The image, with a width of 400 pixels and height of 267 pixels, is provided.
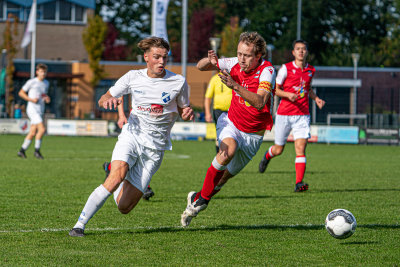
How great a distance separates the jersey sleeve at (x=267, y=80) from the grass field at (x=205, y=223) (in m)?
1.44

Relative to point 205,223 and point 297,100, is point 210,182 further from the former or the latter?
point 297,100

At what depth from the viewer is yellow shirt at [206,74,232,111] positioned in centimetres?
1270

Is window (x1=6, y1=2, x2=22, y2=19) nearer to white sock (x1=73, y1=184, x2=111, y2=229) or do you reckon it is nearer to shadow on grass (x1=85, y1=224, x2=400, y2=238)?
shadow on grass (x1=85, y1=224, x2=400, y2=238)

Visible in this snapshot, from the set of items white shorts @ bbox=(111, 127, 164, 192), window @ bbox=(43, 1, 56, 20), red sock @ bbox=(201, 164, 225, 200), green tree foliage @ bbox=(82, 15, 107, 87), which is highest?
window @ bbox=(43, 1, 56, 20)

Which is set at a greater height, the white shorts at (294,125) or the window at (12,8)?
the window at (12,8)

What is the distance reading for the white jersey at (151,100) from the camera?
22.9 feet

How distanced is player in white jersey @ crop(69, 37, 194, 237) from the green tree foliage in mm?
38978

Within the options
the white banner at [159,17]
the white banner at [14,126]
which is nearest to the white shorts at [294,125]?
the white banner at [159,17]

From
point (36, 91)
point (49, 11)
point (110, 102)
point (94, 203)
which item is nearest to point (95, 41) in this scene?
point (49, 11)

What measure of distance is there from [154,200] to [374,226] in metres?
3.30

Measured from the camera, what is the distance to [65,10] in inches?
2073

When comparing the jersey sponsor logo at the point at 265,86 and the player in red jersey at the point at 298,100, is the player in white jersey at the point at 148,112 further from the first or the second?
the player in red jersey at the point at 298,100

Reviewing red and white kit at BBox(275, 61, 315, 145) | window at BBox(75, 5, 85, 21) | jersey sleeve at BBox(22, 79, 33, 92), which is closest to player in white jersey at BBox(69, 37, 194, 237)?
red and white kit at BBox(275, 61, 315, 145)

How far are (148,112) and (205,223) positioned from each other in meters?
1.47
